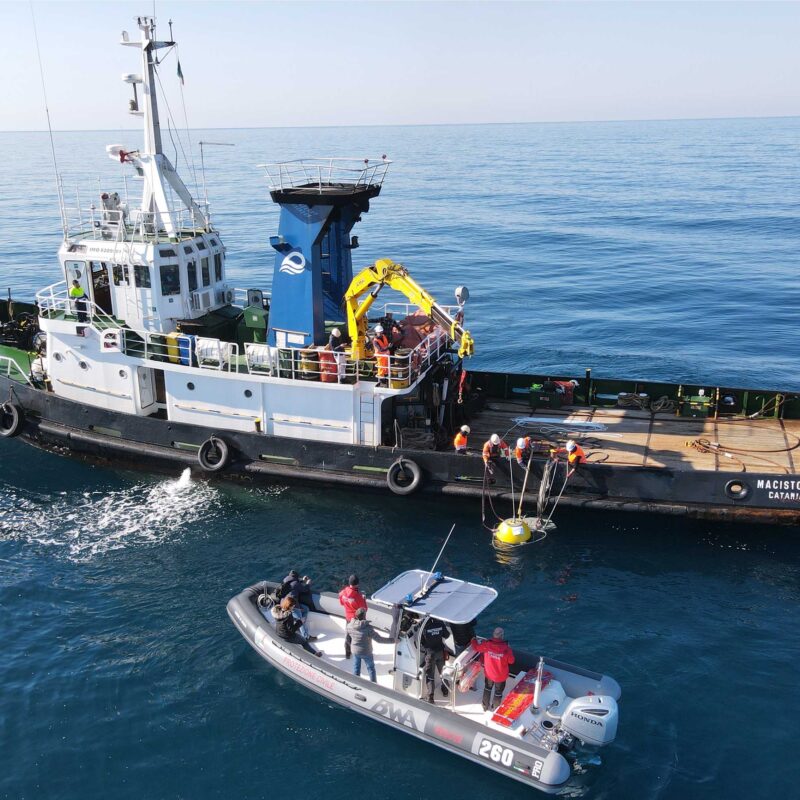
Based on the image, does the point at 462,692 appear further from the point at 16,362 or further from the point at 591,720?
the point at 16,362

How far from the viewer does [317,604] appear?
14.3 m

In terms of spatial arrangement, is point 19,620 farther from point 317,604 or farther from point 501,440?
point 501,440

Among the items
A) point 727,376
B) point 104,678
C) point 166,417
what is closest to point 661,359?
point 727,376

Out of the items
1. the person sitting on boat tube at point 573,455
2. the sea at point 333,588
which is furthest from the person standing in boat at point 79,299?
the person sitting on boat tube at point 573,455

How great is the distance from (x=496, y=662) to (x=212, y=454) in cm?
1023

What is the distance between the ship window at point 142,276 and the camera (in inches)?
783

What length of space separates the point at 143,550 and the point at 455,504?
6991 millimetres

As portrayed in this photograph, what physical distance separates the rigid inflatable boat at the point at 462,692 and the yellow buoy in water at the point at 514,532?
4.33m

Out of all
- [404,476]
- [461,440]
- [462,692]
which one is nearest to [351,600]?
[462,692]

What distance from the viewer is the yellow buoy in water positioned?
17.0 m

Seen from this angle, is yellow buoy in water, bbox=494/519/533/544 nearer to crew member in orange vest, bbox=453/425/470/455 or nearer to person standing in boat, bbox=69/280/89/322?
crew member in orange vest, bbox=453/425/470/455

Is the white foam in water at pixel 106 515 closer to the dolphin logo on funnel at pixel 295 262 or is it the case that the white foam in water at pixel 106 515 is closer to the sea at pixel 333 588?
the sea at pixel 333 588

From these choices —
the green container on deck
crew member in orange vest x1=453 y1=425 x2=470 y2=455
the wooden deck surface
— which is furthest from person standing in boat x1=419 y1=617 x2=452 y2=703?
the green container on deck

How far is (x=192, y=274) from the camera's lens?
20.7 meters
